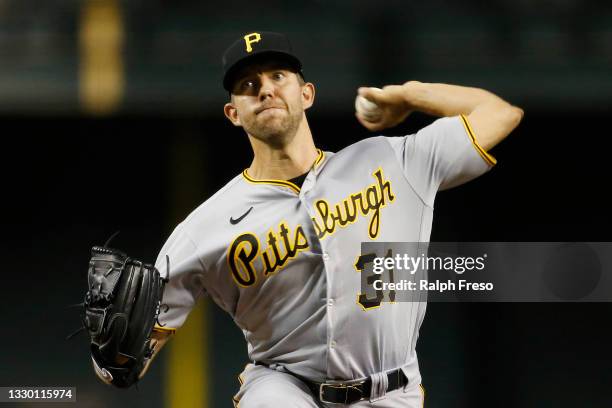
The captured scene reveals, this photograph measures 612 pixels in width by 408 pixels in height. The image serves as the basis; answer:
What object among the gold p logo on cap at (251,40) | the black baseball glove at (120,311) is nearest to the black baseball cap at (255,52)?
the gold p logo on cap at (251,40)

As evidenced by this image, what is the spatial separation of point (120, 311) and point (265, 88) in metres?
0.56

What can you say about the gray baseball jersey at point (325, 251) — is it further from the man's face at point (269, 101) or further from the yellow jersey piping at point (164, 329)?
the man's face at point (269, 101)

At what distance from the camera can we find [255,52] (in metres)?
2.03

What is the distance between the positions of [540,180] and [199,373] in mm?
1487

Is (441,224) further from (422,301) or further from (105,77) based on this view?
(422,301)

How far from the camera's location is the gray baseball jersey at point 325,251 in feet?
6.41

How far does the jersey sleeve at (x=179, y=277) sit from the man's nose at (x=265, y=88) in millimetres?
346

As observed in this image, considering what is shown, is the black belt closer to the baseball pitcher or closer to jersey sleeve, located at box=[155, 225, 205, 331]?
the baseball pitcher

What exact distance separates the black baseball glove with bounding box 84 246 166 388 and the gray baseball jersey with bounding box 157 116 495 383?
0.11 metres

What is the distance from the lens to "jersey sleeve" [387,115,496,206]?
199 cm

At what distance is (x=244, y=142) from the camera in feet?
11.9
